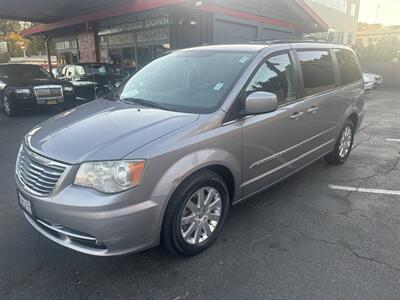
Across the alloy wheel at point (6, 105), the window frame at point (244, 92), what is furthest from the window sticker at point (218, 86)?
the alloy wheel at point (6, 105)

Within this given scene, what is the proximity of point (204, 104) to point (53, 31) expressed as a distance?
2033 centimetres

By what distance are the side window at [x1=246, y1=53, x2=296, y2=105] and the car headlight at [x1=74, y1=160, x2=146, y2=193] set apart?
1.40m

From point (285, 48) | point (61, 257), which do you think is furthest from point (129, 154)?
point (285, 48)

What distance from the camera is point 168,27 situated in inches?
502

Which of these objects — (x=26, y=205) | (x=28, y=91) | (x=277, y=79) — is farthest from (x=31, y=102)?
(x=277, y=79)

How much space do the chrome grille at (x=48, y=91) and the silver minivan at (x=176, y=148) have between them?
639 cm

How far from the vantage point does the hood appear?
2502 millimetres

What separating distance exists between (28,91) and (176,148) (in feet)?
27.2

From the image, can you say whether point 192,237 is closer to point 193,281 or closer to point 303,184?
point 193,281

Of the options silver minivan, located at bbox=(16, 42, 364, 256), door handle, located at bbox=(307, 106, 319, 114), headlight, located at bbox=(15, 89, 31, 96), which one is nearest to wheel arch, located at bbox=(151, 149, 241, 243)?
silver minivan, located at bbox=(16, 42, 364, 256)

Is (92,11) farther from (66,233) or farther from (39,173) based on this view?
(66,233)

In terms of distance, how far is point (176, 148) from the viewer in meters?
2.60

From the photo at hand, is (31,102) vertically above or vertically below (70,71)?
below

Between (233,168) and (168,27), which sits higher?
(168,27)
